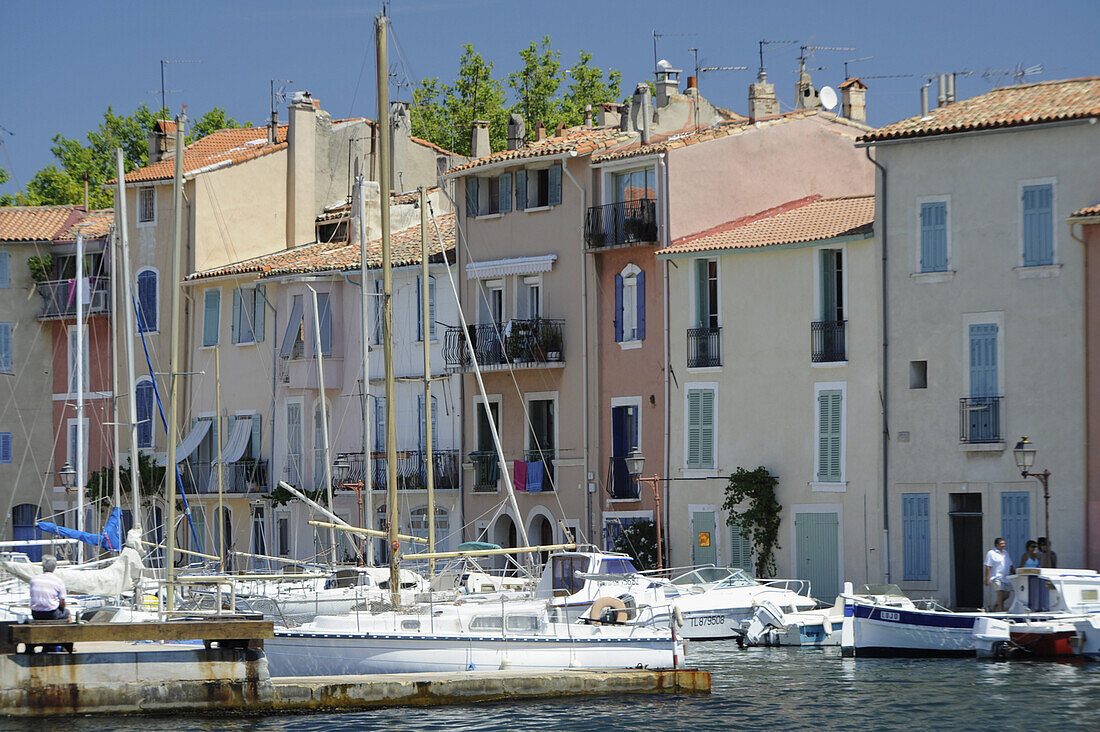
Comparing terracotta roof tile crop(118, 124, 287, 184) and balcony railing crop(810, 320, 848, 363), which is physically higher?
terracotta roof tile crop(118, 124, 287, 184)

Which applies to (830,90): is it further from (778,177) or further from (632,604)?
(632,604)

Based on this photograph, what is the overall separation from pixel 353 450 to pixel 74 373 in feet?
43.6

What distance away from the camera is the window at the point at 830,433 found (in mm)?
43750

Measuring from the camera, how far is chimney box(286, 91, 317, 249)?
62.0 metres

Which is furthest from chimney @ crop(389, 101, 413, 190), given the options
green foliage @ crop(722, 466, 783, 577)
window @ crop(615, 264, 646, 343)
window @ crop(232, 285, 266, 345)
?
green foliage @ crop(722, 466, 783, 577)

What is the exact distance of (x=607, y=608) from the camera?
31938 mm

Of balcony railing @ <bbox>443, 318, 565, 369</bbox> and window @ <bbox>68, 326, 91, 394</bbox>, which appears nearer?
balcony railing @ <bbox>443, 318, 565, 369</bbox>

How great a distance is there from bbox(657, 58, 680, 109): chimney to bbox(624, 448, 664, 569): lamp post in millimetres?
10897

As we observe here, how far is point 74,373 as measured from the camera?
6525 centimetres

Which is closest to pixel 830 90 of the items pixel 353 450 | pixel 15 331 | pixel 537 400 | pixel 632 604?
pixel 537 400

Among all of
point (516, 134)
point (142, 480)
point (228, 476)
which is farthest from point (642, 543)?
point (142, 480)

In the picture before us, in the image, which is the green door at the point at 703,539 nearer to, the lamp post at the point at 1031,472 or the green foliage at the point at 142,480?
the lamp post at the point at 1031,472

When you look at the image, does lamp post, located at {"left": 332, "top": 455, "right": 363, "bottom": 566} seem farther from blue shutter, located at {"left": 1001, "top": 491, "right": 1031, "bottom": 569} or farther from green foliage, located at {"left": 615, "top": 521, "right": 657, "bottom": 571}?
blue shutter, located at {"left": 1001, "top": 491, "right": 1031, "bottom": 569}

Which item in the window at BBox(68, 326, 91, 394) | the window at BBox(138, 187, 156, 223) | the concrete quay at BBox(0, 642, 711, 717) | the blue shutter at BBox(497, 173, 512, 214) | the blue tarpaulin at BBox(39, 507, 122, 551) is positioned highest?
the window at BBox(138, 187, 156, 223)
